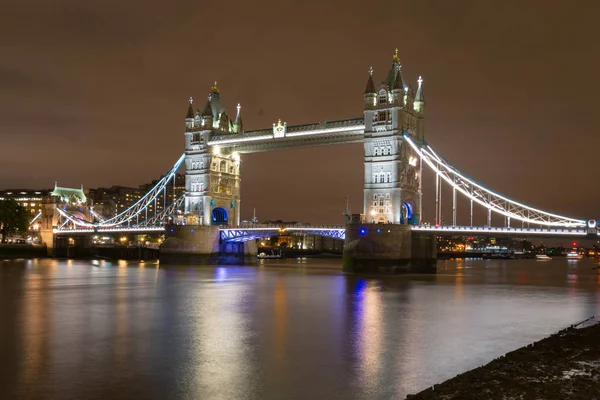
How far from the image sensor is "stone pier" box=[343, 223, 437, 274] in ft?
145

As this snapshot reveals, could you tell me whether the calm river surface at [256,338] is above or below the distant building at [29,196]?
below

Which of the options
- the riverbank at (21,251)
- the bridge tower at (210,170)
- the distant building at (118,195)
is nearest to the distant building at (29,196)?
the distant building at (118,195)

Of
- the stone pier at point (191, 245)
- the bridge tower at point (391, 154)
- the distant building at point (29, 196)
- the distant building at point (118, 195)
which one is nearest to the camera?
the bridge tower at point (391, 154)

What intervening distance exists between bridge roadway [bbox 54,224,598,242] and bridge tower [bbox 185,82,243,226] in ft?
9.38

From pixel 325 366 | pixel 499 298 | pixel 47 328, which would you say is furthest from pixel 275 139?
pixel 325 366

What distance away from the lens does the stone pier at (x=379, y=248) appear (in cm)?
4422

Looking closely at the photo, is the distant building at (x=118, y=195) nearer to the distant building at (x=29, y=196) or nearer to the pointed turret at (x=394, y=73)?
the distant building at (x=29, y=196)

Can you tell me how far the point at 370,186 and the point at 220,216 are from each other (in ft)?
66.5

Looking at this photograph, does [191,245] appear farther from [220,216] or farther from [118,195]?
[118,195]

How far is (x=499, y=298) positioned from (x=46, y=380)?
22.8 meters

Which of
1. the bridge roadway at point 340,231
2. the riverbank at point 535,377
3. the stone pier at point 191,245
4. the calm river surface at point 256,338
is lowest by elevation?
the calm river surface at point 256,338

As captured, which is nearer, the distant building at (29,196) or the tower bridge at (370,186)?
Result: the tower bridge at (370,186)

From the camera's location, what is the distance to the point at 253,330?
63.3 feet

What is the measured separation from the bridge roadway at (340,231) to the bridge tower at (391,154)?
258 centimetres
